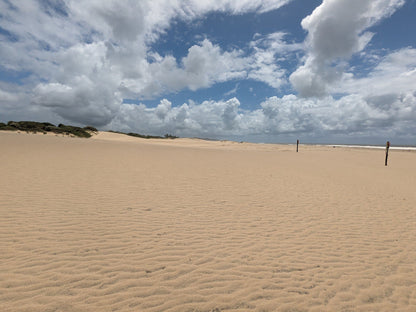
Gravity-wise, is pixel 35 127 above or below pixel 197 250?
above

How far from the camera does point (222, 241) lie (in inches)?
226

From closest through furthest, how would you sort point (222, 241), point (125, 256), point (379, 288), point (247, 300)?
point (247, 300)
point (379, 288)
point (125, 256)
point (222, 241)

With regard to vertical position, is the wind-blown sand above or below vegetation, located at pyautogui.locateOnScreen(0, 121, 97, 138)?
below

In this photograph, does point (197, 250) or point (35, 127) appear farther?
point (35, 127)

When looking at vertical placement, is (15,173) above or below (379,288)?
above

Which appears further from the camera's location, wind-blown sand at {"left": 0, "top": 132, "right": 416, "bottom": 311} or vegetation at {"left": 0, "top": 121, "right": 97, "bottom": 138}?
vegetation at {"left": 0, "top": 121, "right": 97, "bottom": 138}

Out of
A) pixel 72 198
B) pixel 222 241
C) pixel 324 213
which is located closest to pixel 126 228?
pixel 222 241

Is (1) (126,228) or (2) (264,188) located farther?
(2) (264,188)

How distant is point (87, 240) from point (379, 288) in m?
6.57

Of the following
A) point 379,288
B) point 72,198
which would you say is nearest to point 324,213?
point 379,288

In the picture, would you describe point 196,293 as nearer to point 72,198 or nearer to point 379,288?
point 379,288

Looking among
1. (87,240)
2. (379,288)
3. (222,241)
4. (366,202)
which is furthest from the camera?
(366,202)

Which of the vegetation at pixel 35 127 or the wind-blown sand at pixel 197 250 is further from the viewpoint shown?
the vegetation at pixel 35 127

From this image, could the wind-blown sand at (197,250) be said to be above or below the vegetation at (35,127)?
below
